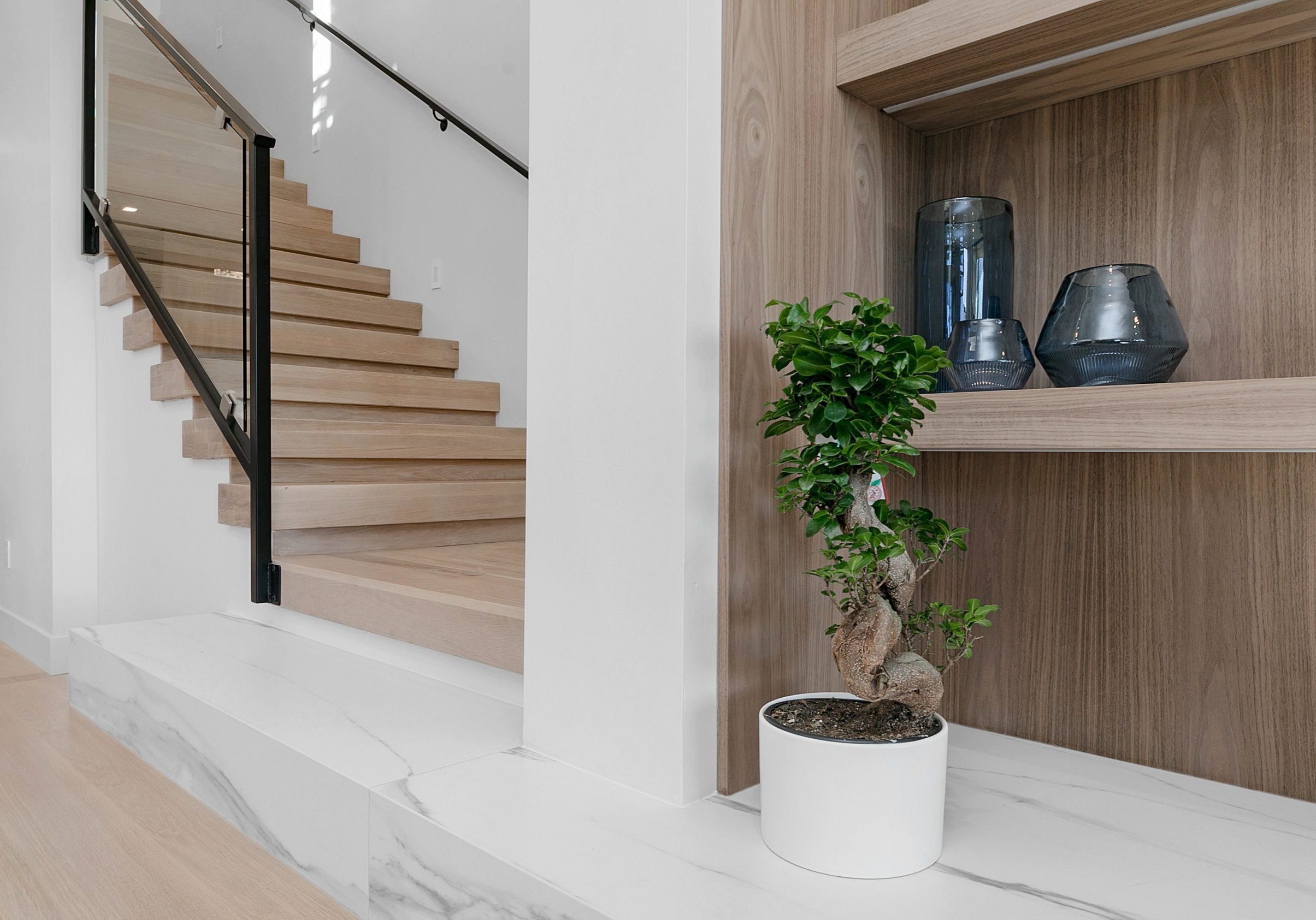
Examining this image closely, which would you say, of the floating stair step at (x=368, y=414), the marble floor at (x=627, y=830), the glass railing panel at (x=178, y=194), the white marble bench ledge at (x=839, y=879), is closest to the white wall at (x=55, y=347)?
the glass railing panel at (x=178, y=194)

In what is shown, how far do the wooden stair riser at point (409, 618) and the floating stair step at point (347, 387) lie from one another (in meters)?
0.65

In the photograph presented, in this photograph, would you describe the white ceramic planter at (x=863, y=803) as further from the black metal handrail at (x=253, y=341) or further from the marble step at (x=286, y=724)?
the black metal handrail at (x=253, y=341)

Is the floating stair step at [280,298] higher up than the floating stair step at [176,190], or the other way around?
the floating stair step at [176,190]

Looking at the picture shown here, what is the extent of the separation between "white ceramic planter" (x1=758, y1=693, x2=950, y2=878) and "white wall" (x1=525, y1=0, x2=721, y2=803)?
174 millimetres

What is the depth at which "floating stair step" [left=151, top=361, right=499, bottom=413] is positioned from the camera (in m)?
2.47

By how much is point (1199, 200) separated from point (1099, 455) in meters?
0.31

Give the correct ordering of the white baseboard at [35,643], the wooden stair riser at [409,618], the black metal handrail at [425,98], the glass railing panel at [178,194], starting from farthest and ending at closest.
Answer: the black metal handrail at [425,98] < the white baseboard at [35,643] < the glass railing panel at [178,194] < the wooden stair riser at [409,618]

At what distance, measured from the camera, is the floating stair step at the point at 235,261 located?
239 cm

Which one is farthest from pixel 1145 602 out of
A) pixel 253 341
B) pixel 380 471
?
pixel 380 471

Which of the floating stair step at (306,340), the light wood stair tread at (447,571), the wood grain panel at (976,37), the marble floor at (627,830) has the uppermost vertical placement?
the wood grain panel at (976,37)

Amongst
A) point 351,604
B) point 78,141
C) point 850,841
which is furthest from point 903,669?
point 78,141

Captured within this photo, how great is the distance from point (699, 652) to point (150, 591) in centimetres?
222

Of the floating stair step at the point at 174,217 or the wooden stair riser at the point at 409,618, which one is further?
the floating stair step at the point at 174,217

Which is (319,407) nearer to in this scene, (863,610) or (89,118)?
(89,118)
